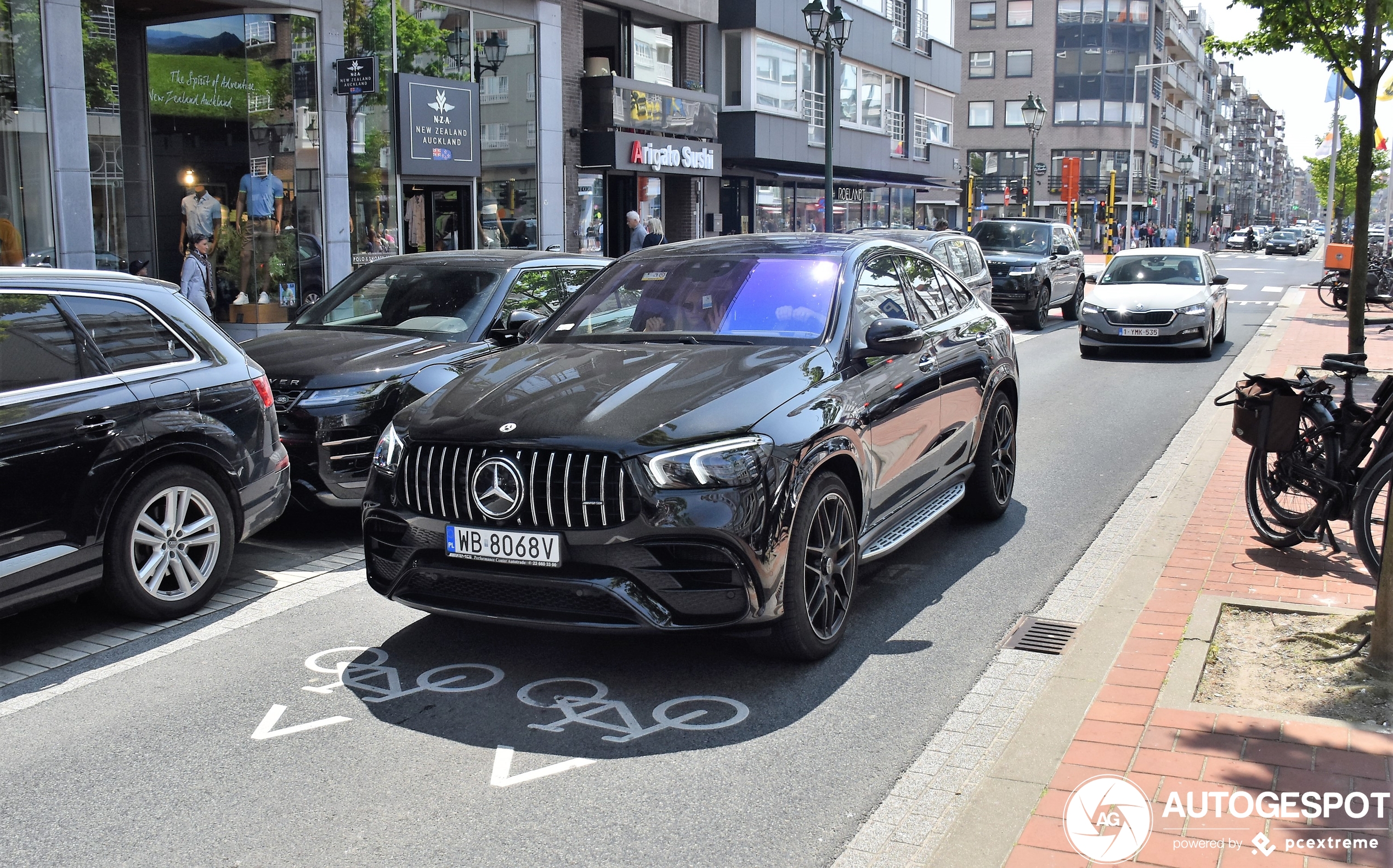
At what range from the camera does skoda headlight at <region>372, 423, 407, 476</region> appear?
5102 mm

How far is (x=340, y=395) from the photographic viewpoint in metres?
7.25

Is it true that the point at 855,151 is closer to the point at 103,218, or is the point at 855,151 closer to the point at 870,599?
the point at 103,218

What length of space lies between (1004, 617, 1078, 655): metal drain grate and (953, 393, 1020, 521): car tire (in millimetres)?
1631

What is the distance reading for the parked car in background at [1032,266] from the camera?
74.5ft

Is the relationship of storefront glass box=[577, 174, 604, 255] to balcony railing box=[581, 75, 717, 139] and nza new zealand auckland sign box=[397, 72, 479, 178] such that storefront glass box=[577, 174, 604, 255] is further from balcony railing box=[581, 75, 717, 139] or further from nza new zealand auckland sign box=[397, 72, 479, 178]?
nza new zealand auckland sign box=[397, 72, 479, 178]

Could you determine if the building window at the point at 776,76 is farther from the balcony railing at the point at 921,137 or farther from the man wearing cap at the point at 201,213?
the man wearing cap at the point at 201,213

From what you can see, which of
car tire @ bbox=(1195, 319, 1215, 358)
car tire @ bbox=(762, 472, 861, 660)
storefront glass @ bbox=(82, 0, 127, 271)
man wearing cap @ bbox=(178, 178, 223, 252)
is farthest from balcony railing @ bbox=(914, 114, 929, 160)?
car tire @ bbox=(762, 472, 861, 660)

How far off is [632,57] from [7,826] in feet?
80.1

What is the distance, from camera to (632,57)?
26.4m

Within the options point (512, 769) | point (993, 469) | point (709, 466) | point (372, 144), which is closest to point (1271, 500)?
point (993, 469)

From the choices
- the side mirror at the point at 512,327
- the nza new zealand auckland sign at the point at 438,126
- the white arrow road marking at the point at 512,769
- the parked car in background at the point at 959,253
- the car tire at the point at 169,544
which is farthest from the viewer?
the nza new zealand auckland sign at the point at 438,126

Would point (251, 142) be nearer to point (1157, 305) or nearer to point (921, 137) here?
point (1157, 305)

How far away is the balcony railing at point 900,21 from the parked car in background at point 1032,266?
14466mm

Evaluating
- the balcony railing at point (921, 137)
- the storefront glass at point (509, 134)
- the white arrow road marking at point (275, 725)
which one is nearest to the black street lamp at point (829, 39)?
the storefront glass at point (509, 134)
